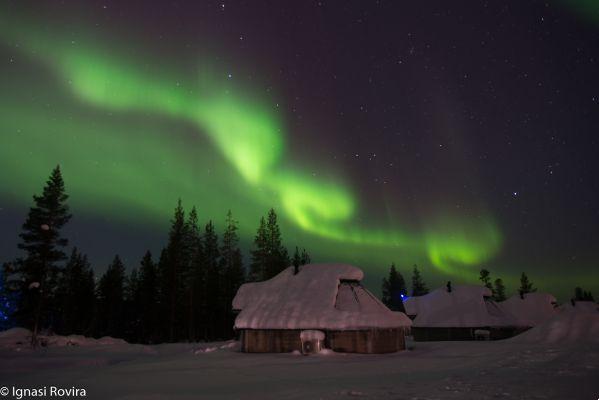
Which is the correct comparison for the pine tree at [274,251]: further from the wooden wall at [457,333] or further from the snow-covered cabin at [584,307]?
the snow-covered cabin at [584,307]

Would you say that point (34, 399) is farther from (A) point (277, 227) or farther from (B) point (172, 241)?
(A) point (277, 227)

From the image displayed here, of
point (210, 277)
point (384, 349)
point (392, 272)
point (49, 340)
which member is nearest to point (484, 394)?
point (384, 349)

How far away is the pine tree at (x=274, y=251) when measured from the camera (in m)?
53.2

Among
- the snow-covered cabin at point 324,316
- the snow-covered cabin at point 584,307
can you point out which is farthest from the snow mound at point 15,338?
the snow-covered cabin at point 584,307

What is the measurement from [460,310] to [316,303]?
2246 centimetres

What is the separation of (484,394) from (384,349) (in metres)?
15.7

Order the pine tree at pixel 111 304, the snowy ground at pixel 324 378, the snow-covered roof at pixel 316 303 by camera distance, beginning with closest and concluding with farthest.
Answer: the snowy ground at pixel 324 378, the snow-covered roof at pixel 316 303, the pine tree at pixel 111 304

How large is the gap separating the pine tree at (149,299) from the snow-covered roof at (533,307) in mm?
42645

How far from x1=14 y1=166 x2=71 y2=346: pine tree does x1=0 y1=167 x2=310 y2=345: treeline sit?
0.22ft

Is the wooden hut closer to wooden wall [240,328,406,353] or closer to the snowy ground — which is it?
wooden wall [240,328,406,353]

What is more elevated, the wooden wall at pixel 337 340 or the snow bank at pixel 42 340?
the wooden wall at pixel 337 340

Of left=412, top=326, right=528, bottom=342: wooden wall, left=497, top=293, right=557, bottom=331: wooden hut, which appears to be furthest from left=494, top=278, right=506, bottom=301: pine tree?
left=412, top=326, right=528, bottom=342: wooden wall

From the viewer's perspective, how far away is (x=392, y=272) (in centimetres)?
9069

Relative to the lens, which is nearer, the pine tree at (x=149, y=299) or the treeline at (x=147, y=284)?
the treeline at (x=147, y=284)
